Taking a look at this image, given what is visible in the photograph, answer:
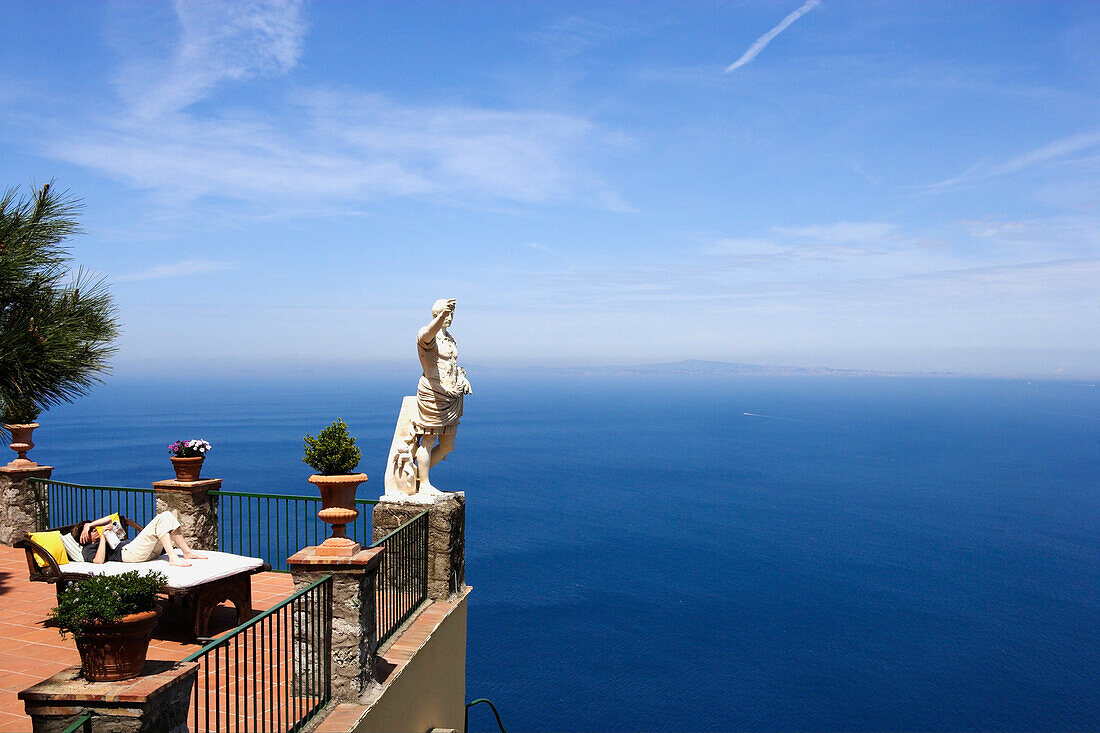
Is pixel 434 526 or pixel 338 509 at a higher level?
pixel 338 509

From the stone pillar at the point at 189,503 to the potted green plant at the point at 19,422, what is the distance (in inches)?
62.0

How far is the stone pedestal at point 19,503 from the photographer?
10.2 metres

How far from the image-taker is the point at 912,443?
445ft

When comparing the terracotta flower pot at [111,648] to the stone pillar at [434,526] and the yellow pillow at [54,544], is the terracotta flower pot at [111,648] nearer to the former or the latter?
the stone pillar at [434,526]

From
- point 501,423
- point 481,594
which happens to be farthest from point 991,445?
point 481,594

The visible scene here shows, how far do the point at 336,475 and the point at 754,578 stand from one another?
6039cm

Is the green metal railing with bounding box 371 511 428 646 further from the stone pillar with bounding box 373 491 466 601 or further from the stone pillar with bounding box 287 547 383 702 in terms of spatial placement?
the stone pillar with bounding box 287 547 383 702

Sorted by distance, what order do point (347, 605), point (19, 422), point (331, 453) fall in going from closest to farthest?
point (347, 605) < point (331, 453) < point (19, 422)

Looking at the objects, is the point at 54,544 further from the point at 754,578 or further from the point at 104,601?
the point at 754,578

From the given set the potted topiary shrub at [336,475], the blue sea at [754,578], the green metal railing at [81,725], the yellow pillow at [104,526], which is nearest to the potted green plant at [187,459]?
the yellow pillow at [104,526]

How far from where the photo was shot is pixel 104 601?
11.4 feet

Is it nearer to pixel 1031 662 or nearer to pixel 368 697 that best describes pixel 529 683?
pixel 1031 662

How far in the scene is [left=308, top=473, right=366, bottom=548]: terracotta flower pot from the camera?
17.6 feet

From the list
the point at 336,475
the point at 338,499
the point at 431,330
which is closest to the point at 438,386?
the point at 431,330
